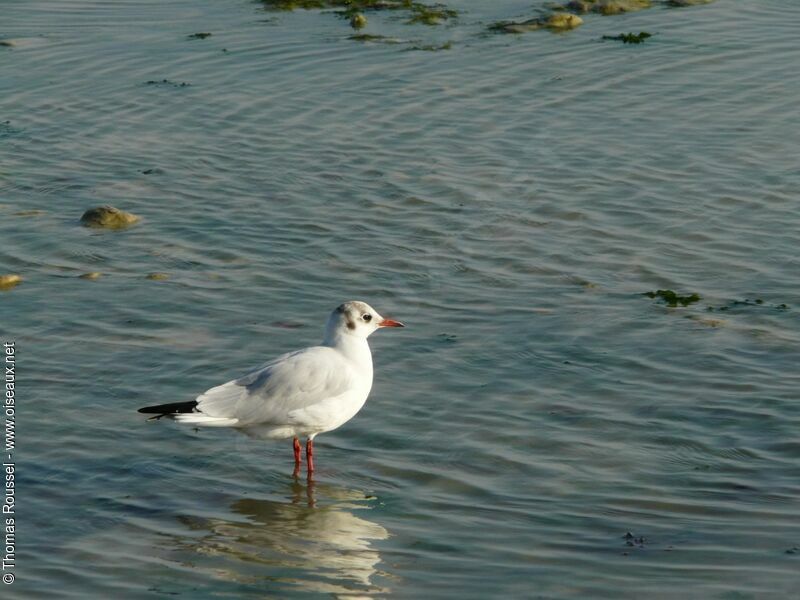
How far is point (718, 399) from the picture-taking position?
10.2 m

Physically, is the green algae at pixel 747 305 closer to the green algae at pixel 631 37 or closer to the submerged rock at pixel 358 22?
the green algae at pixel 631 37

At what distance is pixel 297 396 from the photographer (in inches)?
359

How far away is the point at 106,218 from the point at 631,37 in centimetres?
945

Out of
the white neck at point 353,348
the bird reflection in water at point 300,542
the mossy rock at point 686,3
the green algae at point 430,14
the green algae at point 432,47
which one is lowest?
the bird reflection in water at point 300,542

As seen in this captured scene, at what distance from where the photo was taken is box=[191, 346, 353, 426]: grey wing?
9023 mm

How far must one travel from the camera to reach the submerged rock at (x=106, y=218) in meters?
14.0

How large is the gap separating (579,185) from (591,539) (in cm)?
727

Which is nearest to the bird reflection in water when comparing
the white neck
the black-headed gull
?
the black-headed gull

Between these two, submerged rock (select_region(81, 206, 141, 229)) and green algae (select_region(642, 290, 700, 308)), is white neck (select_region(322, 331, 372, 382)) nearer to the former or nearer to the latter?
green algae (select_region(642, 290, 700, 308))

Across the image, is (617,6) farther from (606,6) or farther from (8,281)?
(8,281)

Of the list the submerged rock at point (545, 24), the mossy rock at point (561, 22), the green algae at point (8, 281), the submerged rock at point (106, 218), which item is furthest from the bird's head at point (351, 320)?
the mossy rock at point (561, 22)

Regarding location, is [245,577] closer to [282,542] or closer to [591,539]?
[282,542]

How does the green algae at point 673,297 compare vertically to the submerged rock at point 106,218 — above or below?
below

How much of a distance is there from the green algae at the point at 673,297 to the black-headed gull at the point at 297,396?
3.59 metres
